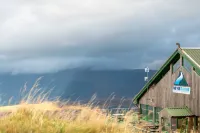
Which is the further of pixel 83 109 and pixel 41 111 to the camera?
pixel 83 109

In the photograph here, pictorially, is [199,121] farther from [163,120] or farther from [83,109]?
[83,109]

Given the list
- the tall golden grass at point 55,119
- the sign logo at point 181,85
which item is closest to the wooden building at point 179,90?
the sign logo at point 181,85

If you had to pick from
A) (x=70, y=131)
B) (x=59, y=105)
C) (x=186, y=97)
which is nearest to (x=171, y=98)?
(x=186, y=97)

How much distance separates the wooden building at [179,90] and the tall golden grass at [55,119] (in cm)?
1513

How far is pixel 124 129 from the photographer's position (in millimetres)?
10602

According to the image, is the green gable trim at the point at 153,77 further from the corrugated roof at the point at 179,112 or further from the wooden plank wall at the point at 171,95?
the corrugated roof at the point at 179,112

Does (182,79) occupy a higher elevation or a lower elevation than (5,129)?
higher

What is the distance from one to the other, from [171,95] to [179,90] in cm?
157

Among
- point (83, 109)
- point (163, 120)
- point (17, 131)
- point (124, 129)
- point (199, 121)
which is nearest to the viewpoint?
point (17, 131)

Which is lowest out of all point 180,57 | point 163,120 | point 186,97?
point 163,120

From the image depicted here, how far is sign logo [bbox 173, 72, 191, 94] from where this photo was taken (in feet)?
92.4

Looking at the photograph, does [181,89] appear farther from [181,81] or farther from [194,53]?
[194,53]

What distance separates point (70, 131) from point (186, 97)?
66.4 feet

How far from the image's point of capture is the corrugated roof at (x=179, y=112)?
27922mm
